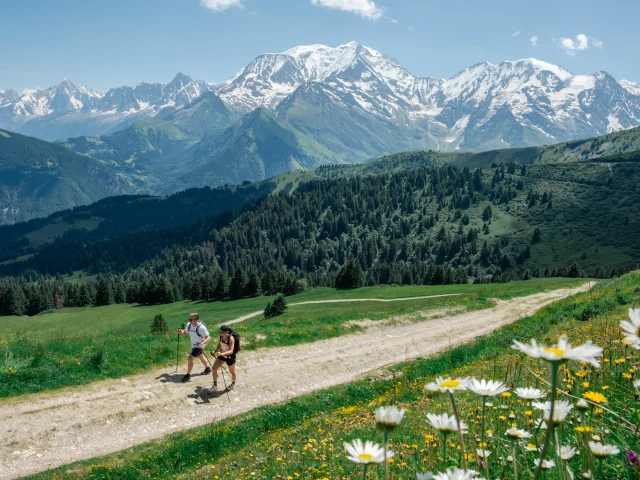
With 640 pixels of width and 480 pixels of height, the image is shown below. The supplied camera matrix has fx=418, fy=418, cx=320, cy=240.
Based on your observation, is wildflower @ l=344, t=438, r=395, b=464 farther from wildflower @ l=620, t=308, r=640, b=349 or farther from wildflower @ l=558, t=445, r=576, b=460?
wildflower @ l=620, t=308, r=640, b=349

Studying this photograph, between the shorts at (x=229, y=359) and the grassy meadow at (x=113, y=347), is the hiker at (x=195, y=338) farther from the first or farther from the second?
the grassy meadow at (x=113, y=347)

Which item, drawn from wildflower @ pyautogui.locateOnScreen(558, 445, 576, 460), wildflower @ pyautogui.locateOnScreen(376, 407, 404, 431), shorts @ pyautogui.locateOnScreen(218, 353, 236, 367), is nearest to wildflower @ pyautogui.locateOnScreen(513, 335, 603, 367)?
wildflower @ pyautogui.locateOnScreen(376, 407, 404, 431)

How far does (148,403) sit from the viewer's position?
1912 centimetres

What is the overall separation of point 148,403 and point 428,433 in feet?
52.5

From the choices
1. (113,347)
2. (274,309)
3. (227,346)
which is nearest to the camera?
(227,346)

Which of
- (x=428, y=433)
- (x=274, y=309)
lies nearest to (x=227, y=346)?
(x=428, y=433)

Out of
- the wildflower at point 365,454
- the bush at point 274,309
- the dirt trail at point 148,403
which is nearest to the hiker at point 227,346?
the dirt trail at point 148,403

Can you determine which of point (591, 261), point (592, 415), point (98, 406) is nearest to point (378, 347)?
point (98, 406)

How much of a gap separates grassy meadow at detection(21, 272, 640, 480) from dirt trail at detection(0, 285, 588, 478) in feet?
7.74

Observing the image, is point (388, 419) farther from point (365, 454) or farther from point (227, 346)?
point (227, 346)

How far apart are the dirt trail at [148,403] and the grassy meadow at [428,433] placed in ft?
7.74

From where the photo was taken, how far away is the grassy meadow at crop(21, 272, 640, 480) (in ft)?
11.3

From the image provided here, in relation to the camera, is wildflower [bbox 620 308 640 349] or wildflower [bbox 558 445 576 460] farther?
wildflower [bbox 558 445 576 460]

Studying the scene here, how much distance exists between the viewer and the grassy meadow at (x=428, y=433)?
345 centimetres
